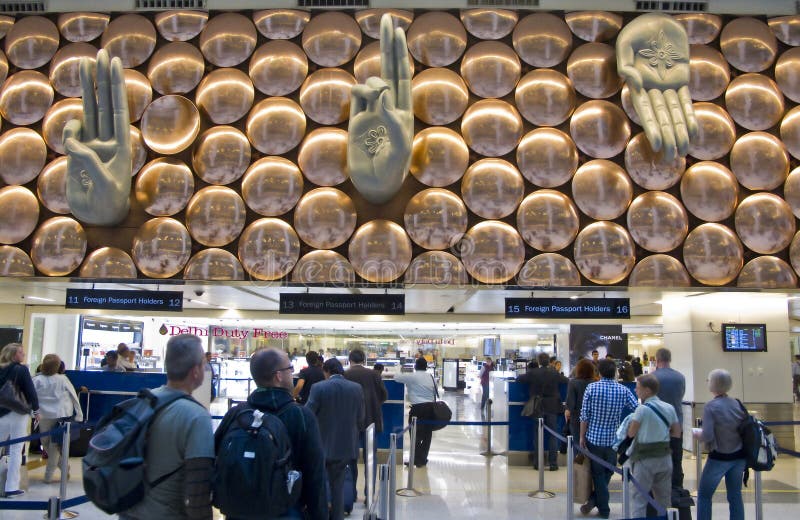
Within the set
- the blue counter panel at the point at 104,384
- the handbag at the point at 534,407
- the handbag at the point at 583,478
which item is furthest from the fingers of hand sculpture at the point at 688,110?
the blue counter panel at the point at 104,384

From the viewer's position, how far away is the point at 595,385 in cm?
625

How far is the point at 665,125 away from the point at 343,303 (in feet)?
14.6

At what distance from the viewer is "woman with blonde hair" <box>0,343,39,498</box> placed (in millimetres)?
6844

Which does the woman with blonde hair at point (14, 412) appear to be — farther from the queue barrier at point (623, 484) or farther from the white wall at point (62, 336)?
the white wall at point (62, 336)

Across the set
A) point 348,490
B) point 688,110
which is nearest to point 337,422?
point 348,490

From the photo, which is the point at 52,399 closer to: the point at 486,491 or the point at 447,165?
the point at 486,491

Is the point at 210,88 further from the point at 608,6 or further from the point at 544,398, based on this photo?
the point at 544,398

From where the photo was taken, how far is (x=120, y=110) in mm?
8242

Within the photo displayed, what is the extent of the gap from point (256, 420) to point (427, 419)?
19.7 feet

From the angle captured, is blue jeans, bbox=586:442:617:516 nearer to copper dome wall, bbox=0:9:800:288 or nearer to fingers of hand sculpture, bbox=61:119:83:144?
copper dome wall, bbox=0:9:800:288

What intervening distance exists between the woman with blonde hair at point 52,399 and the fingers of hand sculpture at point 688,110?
7.78m

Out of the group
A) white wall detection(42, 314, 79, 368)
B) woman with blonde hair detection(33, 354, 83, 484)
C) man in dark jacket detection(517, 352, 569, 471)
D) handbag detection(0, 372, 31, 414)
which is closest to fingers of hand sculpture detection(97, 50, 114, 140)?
woman with blonde hair detection(33, 354, 83, 484)

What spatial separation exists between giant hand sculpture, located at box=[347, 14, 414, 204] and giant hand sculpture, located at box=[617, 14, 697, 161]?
2.72 meters

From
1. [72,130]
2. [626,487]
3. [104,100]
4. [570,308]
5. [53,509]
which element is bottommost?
[53,509]
